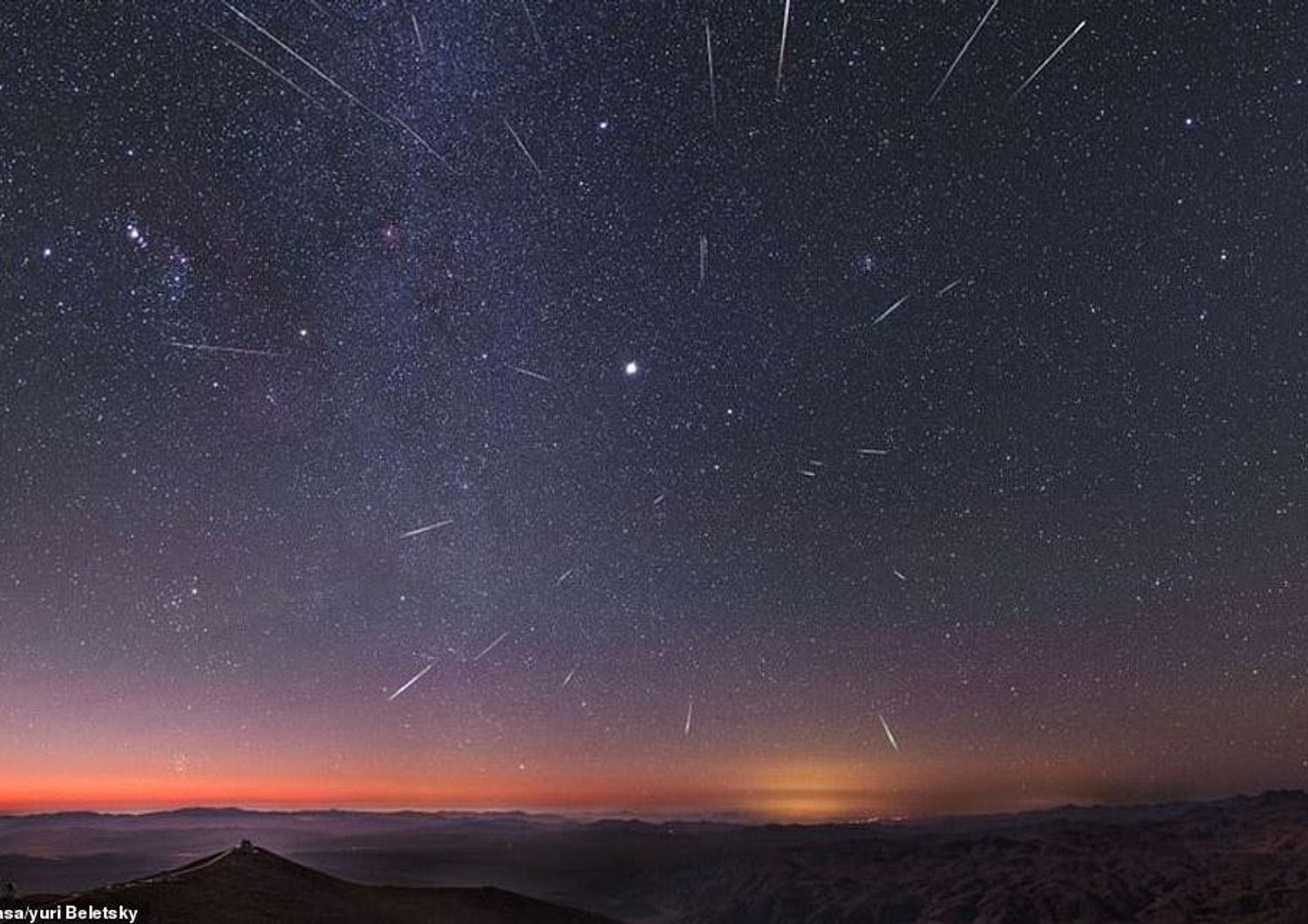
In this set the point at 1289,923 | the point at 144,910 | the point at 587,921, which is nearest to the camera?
the point at 144,910

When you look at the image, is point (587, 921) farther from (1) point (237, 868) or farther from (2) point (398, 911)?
(1) point (237, 868)

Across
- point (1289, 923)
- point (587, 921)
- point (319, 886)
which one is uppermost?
point (319, 886)

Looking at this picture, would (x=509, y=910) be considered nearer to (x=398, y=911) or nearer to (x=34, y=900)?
(x=398, y=911)

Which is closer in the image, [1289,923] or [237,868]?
[237,868]

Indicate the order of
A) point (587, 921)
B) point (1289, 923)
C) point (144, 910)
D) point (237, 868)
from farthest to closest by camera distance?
point (1289, 923), point (587, 921), point (237, 868), point (144, 910)

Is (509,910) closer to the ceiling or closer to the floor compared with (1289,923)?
closer to the ceiling

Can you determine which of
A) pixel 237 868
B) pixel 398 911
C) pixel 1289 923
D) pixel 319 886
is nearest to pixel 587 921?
pixel 398 911
